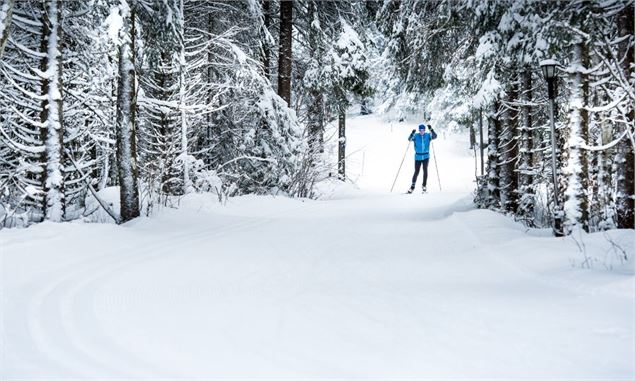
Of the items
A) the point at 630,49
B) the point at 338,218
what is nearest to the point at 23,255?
the point at 338,218

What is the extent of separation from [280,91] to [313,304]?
10966 mm

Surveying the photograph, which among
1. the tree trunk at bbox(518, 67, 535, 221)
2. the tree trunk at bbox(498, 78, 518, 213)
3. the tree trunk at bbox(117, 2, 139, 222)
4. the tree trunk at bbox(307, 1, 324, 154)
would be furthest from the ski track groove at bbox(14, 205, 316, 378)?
the tree trunk at bbox(307, 1, 324, 154)

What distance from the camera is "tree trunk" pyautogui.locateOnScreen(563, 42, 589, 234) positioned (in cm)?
742

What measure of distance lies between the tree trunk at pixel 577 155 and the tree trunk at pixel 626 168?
436mm

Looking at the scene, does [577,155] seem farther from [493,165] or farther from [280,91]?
[280,91]

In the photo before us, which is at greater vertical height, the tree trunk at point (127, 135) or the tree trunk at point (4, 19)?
the tree trunk at point (4, 19)

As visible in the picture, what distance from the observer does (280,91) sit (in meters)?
14.8

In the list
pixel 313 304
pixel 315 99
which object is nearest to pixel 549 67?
pixel 313 304

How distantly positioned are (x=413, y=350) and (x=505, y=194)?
28.1 feet

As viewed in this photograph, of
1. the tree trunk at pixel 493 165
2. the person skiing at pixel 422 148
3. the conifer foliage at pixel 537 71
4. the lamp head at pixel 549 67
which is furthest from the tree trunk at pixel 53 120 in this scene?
the person skiing at pixel 422 148

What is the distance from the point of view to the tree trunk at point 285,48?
571 inches

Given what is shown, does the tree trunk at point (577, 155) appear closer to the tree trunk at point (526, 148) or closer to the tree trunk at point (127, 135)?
the tree trunk at point (526, 148)

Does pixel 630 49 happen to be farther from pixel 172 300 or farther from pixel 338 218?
pixel 172 300

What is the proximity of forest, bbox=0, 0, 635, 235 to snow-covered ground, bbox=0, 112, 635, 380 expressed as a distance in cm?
171
